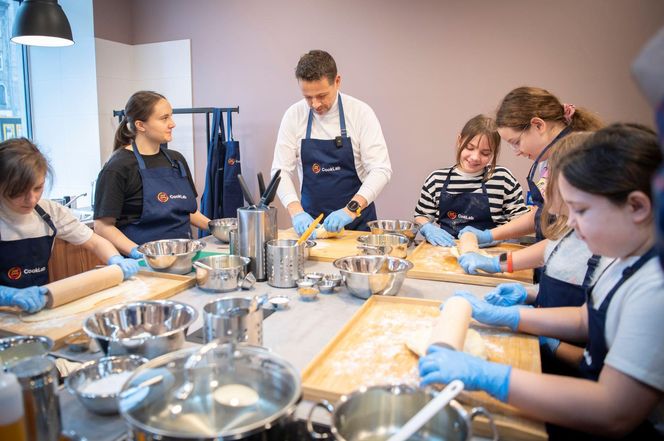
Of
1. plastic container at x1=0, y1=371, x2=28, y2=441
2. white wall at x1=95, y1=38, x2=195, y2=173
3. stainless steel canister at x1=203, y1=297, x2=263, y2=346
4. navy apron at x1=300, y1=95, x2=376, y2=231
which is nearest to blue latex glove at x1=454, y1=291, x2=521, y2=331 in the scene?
stainless steel canister at x1=203, y1=297, x2=263, y2=346

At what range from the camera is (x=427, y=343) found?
1.25 meters

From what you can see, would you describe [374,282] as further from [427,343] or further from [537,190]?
[537,190]

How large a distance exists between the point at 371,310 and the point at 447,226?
1.47 m

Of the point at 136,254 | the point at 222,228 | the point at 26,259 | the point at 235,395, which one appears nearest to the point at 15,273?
the point at 26,259

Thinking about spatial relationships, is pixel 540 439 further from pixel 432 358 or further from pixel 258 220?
pixel 258 220

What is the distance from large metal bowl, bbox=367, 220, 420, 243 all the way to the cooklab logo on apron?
1579 mm

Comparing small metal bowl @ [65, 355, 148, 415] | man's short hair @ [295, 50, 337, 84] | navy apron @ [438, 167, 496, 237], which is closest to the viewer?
small metal bowl @ [65, 355, 148, 415]

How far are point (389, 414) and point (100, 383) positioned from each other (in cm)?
61

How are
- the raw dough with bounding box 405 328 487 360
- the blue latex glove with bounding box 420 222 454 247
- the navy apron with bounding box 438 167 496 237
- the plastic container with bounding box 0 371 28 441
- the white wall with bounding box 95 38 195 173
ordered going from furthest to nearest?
1. the white wall with bounding box 95 38 195 173
2. the navy apron with bounding box 438 167 496 237
3. the blue latex glove with bounding box 420 222 454 247
4. the raw dough with bounding box 405 328 487 360
5. the plastic container with bounding box 0 371 28 441

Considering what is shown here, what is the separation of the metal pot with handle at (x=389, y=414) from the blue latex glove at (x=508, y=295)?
2.73 feet

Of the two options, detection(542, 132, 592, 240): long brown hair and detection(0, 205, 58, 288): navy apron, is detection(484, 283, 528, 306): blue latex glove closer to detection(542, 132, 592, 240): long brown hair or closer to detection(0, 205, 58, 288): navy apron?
detection(542, 132, 592, 240): long brown hair

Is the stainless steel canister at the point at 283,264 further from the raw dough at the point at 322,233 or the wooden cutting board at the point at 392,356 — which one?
the raw dough at the point at 322,233

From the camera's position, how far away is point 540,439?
0.94 m

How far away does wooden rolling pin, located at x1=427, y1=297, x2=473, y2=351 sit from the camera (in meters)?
1.18
